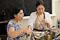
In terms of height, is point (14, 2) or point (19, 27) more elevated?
point (14, 2)

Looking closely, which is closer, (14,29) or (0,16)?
(14,29)

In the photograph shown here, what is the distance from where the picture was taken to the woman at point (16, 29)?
155 centimetres

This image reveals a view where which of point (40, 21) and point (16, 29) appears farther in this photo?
point (40, 21)

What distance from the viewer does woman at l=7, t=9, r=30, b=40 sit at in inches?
60.9

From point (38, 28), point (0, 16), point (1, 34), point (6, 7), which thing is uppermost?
point (6, 7)

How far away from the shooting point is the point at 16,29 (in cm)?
160

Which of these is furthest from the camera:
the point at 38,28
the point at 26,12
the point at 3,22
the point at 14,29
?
the point at 26,12

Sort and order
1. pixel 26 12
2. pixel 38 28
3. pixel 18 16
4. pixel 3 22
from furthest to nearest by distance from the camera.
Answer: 1. pixel 26 12
2. pixel 3 22
3. pixel 38 28
4. pixel 18 16

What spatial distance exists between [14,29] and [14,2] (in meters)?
1.00

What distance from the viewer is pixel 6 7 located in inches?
94.9

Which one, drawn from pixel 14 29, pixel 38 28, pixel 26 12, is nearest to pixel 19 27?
pixel 14 29

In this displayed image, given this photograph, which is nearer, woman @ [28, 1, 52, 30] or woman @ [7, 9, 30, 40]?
woman @ [7, 9, 30, 40]

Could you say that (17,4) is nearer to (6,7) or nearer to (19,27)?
(6,7)

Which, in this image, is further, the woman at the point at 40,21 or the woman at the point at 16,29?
the woman at the point at 40,21
